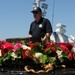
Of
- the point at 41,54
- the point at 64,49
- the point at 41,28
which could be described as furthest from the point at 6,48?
the point at 41,28

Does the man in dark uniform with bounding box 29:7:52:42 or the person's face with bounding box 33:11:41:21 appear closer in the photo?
the person's face with bounding box 33:11:41:21

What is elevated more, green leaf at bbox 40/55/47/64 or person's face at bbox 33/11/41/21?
green leaf at bbox 40/55/47/64

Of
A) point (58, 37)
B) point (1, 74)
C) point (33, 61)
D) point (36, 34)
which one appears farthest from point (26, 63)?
point (58, 37)

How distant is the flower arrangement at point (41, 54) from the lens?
3.20 m

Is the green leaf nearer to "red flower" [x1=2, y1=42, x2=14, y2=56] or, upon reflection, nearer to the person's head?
"red flower" [x1=2, y1=42, x2=14, y2=56]

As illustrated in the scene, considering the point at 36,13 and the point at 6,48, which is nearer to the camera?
the point at 6,48

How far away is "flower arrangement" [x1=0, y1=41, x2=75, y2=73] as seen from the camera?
3.20 meters

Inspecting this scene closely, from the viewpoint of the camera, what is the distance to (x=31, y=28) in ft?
24.6

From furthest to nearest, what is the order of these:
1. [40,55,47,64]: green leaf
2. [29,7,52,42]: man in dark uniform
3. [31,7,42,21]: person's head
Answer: [29,7,52,42]: man in dark uniform
[31,7,42,21]: person's head
[40,55,47,64]: green leaf

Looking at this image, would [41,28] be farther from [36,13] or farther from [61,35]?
[61,35]

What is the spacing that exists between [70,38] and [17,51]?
563 inches

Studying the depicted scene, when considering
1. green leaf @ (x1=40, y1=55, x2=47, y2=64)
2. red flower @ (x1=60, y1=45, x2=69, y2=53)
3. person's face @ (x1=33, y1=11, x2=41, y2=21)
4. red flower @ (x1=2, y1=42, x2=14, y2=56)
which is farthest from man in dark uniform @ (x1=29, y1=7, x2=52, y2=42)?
green leaf @ (x1=40, y1=55, x2=47, y2=64)

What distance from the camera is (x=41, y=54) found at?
10.8 feet

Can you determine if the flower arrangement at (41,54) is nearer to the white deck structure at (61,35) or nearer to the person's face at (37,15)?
the person's face at (37,15)
